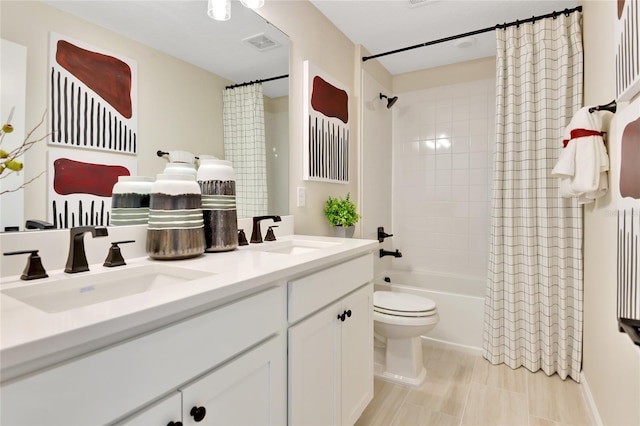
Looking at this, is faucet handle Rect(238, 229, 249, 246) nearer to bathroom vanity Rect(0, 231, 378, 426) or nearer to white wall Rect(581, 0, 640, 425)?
bathroom vanity Rect(0, 231, 378, 426)

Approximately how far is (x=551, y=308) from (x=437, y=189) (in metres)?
1.38

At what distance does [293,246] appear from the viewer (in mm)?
1630

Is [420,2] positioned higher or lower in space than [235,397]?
higher

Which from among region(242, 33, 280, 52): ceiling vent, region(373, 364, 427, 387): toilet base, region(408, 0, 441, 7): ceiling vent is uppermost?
region(408, 0, 441, 7): ceiling vent

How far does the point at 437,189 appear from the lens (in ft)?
10.4

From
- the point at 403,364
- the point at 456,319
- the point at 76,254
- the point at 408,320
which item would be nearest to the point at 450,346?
the point at 456,319

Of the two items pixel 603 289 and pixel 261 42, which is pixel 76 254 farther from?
pixel 603 289

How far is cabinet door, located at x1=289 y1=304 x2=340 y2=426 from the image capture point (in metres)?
1.06

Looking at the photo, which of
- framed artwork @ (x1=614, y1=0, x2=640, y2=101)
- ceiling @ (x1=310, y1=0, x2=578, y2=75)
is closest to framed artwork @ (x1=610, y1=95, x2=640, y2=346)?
framed artwork @ (x1=614, y1=0, x2=640, y2=101)

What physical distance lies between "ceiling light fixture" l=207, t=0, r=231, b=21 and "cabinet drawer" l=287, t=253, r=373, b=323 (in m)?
1.17

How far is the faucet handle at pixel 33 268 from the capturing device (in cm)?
82

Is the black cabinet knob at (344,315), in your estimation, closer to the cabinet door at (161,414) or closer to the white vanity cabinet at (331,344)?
the white vanity cabinet at (331,344)

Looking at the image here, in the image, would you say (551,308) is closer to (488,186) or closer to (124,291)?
(488,186)

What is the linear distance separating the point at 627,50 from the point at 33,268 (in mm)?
1886
